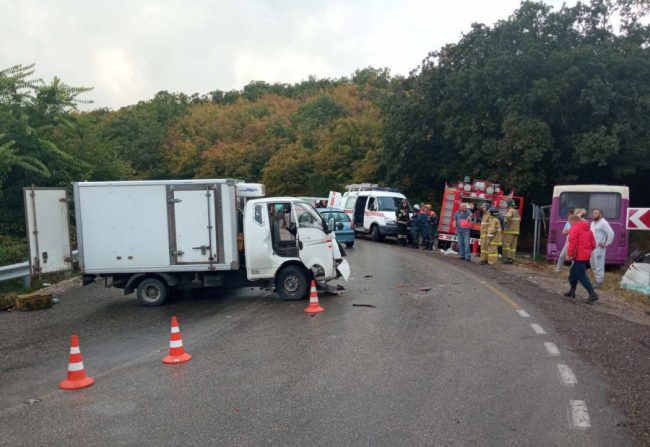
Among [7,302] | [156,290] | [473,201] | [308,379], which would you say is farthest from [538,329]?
[473,201]

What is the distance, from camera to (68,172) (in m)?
18.4

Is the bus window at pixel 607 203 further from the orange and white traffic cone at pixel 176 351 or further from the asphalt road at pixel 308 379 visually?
the orange and white traffic cone at pixel 176 351

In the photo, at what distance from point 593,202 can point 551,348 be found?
11.2 meters

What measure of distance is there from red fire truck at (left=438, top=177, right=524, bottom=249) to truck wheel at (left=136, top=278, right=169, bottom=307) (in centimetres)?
1195

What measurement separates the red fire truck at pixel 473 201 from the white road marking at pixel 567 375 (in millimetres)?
13477

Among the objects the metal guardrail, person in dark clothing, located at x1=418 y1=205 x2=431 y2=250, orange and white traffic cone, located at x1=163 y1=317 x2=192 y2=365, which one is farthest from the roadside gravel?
the metal guardrail

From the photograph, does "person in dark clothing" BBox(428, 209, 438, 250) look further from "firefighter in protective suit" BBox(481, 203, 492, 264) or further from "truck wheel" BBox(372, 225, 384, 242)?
"firefighter in protective suit" BBox(481, 203, 492, 264)

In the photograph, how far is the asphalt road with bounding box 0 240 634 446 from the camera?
4691 millimetres

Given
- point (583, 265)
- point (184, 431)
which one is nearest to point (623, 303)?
point (583, 265)

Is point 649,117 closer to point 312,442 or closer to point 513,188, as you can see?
point 513,188

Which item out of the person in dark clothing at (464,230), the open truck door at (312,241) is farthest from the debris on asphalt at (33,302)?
the person in dark clothing at (464,230)

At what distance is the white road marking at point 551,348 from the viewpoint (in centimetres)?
689

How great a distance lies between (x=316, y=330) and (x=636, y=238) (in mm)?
22626

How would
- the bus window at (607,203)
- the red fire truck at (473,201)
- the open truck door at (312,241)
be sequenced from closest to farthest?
1. the open truck door at (312,241)
2. the bus window at (607,203)
3. the red fire truck at (473,201)
